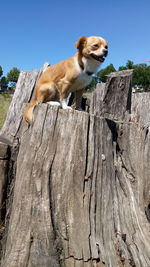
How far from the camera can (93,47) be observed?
12.7 feet

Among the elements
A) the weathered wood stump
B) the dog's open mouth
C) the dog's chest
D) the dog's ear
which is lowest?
the weathered wood stump

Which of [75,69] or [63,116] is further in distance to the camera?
[75,69]

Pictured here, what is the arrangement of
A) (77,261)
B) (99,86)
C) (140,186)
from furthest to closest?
(99,86)
(140,186)
(77,261)

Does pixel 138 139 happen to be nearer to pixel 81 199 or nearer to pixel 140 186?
pixel 140 186

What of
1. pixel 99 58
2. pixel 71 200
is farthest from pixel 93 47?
pixel 71 200

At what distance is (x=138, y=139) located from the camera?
142 inches

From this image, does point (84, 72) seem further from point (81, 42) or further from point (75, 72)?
point (81, 42)

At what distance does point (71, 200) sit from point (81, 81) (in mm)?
1765

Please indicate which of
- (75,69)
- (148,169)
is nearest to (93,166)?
(148,169)

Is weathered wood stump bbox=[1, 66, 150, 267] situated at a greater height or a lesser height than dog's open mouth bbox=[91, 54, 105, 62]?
lesser

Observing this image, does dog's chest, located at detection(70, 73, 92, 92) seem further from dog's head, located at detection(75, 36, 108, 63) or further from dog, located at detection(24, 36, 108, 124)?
dog's head, located at detection(75, 36, 108, 63)

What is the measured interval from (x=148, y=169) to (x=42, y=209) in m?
1.56

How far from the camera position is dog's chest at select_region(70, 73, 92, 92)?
3959 millimetres

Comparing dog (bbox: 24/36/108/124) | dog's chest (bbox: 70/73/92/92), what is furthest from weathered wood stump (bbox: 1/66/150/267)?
dog's chest (bbox: 70/73/92/92)
